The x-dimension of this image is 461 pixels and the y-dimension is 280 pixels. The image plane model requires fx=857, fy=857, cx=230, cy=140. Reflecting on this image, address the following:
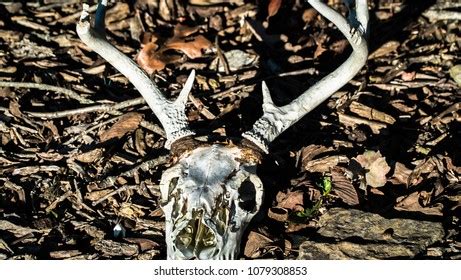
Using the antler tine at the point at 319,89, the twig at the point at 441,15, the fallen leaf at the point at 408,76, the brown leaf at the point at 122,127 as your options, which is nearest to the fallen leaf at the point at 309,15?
the twig at the point at 441,15

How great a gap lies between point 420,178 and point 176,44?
8.44 ft

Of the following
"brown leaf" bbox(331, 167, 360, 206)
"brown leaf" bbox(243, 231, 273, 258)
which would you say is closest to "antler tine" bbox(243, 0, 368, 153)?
"brown leaf" bbox(331, 167, 360, 206)

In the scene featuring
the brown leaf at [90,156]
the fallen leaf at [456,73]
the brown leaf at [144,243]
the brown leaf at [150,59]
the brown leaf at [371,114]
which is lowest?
the brown leaf at [144,243]

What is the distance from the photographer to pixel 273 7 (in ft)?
26.2

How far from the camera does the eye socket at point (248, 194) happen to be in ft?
19.2

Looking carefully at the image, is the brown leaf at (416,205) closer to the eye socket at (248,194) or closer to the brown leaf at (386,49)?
the eye socket at (248,194)

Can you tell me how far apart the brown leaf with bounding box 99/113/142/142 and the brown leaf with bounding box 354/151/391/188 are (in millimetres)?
1786

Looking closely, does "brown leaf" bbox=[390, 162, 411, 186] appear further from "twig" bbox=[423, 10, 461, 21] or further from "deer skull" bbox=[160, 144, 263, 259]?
"twig" bbox=[423, 10, 461, 21]

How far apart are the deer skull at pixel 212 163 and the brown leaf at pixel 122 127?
0.43 meters

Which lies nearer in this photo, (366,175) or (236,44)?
(366,175)

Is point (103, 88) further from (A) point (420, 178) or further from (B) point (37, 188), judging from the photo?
(A) point (420, 178)

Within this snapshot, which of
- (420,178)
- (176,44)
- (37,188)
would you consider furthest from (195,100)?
(420,178)

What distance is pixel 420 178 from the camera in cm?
616

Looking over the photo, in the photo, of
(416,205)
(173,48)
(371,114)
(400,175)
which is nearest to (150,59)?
(173,48)
